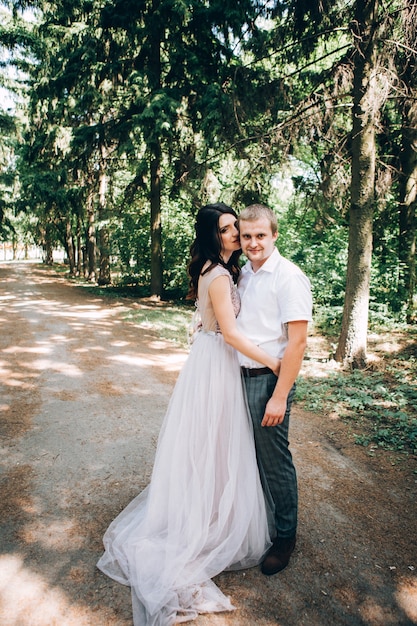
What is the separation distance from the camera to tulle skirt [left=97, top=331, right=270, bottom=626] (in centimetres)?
237

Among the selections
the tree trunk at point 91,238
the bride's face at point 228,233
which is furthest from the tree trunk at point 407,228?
the tree trunk at point 91,238

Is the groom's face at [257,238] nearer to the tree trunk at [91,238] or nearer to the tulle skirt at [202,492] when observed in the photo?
the tulle skirt at [202,492]

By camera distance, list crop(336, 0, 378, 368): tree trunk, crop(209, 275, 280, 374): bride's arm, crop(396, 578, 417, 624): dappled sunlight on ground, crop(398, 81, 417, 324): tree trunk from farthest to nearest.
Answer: crop(398, 81, 417, 324): tree trunk
crop(336, 0, 378, 368): tree trunk
crop(209, 275, 280, 374): bride's arm
crop(396, 578, 417, 624): dappled sunlight on ground

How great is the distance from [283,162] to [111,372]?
4851 millimetres

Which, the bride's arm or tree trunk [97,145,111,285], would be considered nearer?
the bride's arm

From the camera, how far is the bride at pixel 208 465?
7.65 feet

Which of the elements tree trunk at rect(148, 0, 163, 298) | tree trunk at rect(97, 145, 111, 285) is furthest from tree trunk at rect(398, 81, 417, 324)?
tree trunk at rect(97, 145, 111, 285)

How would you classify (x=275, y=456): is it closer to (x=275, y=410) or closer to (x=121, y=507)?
(x=275, y=410)

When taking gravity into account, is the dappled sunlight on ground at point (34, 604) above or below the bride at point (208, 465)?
below

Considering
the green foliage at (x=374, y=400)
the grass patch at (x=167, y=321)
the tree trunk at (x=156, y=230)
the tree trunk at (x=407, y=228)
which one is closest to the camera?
the green foliage at (x=374, y=400)

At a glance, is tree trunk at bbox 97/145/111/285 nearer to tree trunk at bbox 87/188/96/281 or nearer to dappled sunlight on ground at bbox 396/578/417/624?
tree trunk at bbox 87/188/96/281

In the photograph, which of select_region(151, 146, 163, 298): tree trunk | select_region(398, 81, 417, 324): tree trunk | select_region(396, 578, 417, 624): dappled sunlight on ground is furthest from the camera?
select_region(151, 146, 163, 298): tree trunk

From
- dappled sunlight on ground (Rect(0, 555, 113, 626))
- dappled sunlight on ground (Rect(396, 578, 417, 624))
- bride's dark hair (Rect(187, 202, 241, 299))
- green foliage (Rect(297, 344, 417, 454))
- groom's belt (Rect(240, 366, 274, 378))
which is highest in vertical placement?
bride's dark hair (Rect(187, 202, 241, 299))

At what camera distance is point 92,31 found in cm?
1162
